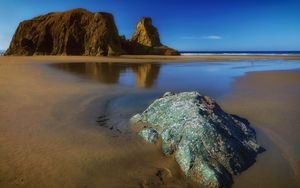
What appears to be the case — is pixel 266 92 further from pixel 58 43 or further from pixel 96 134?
pixel 58 43

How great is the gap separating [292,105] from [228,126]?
3.59 m

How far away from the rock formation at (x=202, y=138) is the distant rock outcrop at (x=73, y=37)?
37937 millimetres

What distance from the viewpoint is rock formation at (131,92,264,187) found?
3.60m

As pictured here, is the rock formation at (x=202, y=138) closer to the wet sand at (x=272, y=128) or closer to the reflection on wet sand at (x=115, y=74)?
the wet sand at (x=272, y=128)

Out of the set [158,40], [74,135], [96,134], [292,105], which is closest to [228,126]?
[96,134]

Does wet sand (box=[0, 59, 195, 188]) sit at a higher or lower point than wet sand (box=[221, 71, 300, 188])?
higher

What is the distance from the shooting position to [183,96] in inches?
212

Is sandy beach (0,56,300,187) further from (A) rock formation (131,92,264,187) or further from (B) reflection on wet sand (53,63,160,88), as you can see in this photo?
(B) reflection on wet sand (53,63,160,88)

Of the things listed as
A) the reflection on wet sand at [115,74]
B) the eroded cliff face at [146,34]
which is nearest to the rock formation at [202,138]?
the reflection on wet sand at [115,74]

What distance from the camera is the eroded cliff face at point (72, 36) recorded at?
145 feet

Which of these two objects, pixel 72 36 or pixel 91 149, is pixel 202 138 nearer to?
pixel 91 149

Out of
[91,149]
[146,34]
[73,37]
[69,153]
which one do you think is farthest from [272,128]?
[146,34]

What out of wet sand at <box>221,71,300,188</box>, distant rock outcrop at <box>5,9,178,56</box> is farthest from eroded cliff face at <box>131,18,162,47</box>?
wet sand at <box>221,71,300,188</box>

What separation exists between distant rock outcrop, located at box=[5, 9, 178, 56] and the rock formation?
37937 millimetres
